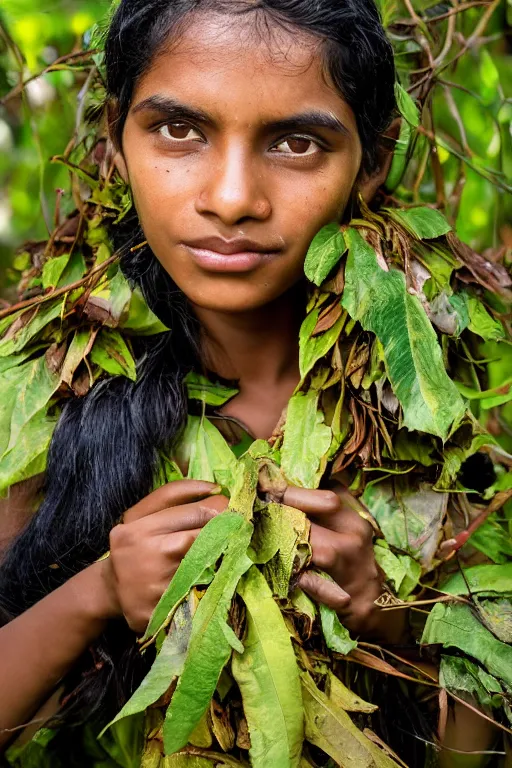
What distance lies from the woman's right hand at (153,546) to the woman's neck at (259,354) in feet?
0.77

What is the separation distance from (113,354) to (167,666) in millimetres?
516

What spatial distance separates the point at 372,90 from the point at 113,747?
1103mm

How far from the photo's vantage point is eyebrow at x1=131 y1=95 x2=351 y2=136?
1.18 meters

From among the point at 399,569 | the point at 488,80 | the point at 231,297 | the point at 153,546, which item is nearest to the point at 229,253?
the point at 231,297

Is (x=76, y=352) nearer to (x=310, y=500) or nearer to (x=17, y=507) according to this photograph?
(x=17, y=507)

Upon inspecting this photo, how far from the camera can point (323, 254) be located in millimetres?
1241

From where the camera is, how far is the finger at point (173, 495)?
123 cm

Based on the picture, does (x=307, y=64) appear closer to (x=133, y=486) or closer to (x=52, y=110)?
(x=133, y=486)

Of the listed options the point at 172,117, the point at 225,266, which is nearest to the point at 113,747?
the point at 225,266

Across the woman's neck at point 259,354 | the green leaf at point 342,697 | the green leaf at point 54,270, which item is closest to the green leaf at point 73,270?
the green leaf at point 54,270

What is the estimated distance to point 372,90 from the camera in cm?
131

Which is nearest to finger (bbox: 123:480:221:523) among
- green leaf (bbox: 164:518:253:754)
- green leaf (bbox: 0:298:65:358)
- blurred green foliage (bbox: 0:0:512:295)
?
green leaf (bbox: 164:518:253:754)

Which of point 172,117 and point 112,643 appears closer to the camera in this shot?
point 172,117

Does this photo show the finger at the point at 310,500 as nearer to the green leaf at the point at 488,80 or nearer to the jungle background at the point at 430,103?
the jungle background at the point at 430,103
